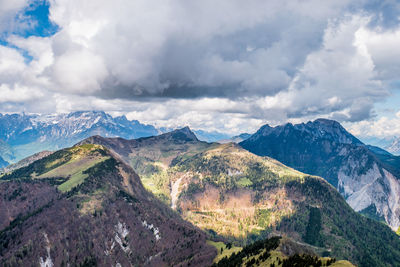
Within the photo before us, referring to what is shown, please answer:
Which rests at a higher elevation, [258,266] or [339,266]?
[339,266]

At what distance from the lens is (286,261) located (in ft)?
606

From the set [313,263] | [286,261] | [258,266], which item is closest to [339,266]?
[313,263]

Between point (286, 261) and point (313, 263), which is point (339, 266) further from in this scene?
point (286, 261)

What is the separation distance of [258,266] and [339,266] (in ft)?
200

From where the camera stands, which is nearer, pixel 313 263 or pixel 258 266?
pixel 313 263

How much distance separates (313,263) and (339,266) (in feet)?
57.9

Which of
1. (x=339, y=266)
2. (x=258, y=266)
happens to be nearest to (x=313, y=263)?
(x=339, y=266)

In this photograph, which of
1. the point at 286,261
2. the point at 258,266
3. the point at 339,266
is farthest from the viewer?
the point at 258,266

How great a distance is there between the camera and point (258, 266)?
656ft

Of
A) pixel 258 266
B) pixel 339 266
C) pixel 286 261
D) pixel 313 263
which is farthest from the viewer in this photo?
pixel 258 266

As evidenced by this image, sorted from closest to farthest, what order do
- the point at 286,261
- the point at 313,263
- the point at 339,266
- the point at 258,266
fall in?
the point at 339,266, the point at 313,263, the point at 286,261, the point at 258,266

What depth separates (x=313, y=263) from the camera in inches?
6708

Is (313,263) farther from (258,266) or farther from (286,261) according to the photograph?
(258,266)

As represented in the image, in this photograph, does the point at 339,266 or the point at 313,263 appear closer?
the point at 339,266
